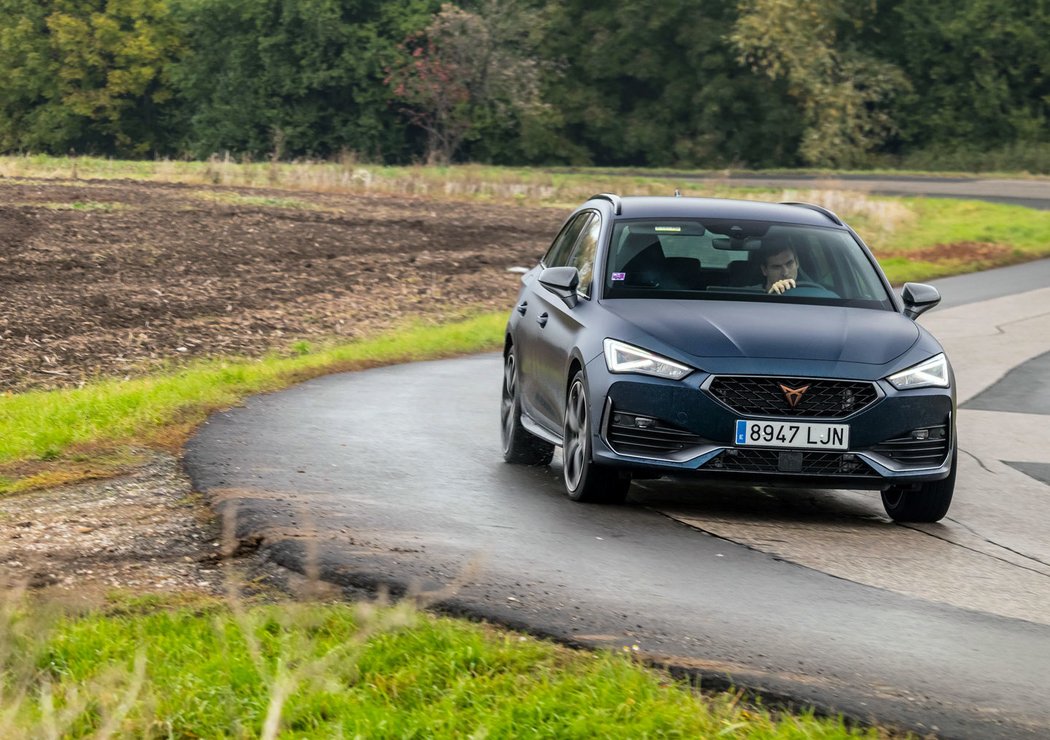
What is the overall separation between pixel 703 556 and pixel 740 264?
8.63 ft

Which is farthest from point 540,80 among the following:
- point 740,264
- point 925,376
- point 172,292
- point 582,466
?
point 925,376

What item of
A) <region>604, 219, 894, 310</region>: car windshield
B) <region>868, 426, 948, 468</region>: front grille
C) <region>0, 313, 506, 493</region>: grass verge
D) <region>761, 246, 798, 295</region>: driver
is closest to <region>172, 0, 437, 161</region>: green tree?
<region>0, 313, 506, 493</region>: grass verge

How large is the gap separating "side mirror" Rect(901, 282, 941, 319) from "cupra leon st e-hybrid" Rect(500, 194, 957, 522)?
1 centimetres

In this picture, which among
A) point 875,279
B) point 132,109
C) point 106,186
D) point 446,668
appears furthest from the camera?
point 132,109

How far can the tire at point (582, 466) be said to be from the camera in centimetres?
933

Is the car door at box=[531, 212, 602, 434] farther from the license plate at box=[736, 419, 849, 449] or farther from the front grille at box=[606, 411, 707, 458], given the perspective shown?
the license plate at box=[736, 419, 849, 449]

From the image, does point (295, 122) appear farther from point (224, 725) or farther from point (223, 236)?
point (224, 725)

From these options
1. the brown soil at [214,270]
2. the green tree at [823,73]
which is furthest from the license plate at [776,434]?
the green tree at [823,73]

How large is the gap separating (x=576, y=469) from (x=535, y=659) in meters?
3.78

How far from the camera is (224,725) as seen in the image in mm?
5145

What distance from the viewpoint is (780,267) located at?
10.3m

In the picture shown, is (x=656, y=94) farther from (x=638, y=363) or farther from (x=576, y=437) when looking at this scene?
(x=638, y=363)

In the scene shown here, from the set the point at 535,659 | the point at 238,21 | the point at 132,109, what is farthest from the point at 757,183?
the point at 535,659

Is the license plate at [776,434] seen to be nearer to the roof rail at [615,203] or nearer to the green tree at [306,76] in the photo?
the roof rail at [615,203]
